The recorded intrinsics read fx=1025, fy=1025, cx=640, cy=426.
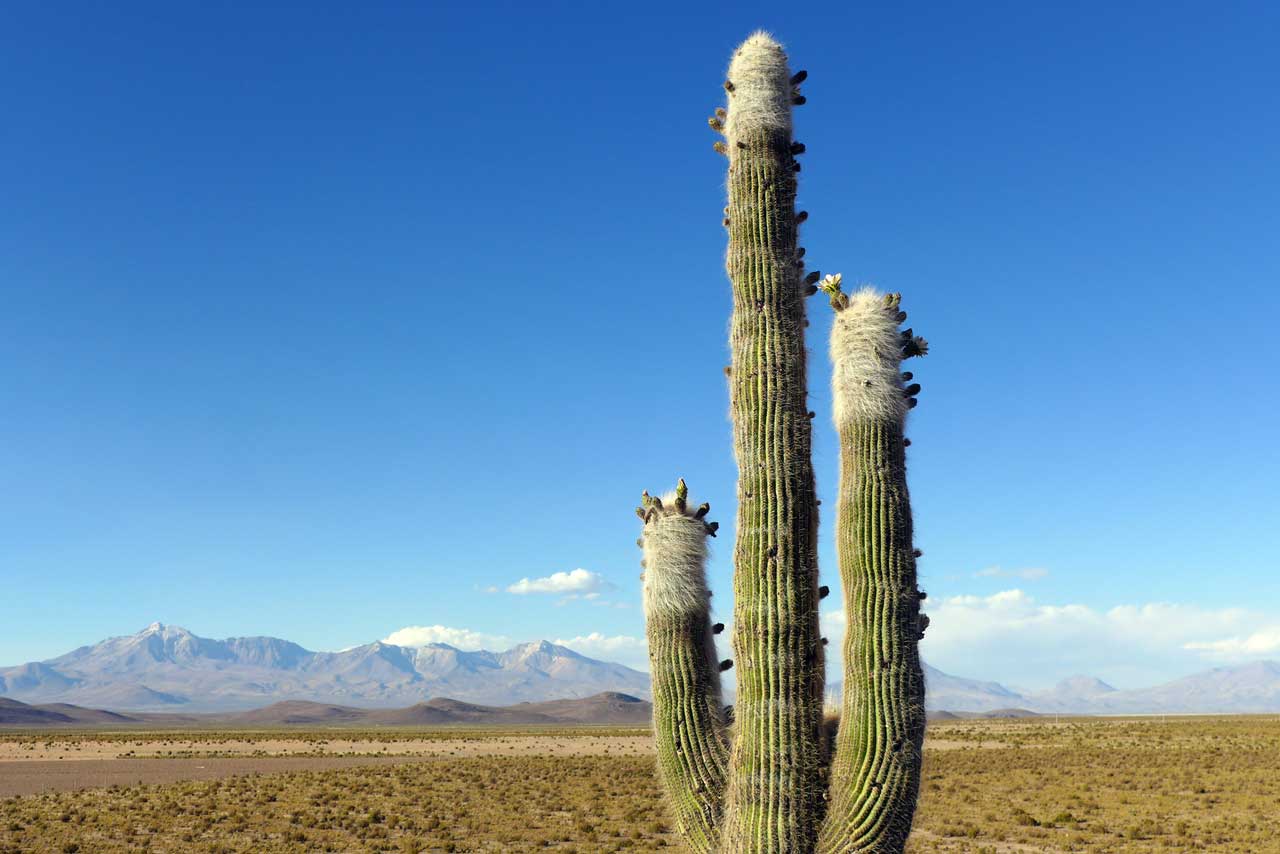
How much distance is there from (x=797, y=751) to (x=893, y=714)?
720mm

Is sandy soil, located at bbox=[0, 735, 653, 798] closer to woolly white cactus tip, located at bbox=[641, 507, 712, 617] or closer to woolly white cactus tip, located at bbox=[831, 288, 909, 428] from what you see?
woolly white cactus tip, located at bbox=[641, 507, 712, 617]

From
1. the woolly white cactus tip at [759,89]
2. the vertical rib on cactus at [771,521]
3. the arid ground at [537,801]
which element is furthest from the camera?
the arid ground at [537,801]

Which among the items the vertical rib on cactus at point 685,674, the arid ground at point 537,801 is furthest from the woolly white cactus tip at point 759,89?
the arid ground at point 537,801

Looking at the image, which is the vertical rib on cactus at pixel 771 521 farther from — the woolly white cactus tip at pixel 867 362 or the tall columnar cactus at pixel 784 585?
the woolly white cactus tip at pixel 867 362

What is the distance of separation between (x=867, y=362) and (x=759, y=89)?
2510 millimetres

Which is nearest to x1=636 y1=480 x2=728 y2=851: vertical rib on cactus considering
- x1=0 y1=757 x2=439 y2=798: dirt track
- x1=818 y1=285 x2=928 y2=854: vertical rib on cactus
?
x1=818 y1=285 x2=928 y2=854: vertical rib on cactus

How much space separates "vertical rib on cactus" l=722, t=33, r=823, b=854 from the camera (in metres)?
7.21

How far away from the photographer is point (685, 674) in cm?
795

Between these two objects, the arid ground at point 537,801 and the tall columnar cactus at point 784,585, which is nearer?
the tall columnar cactus at point 784,585

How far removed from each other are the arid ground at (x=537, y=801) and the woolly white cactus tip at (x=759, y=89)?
65.7ft

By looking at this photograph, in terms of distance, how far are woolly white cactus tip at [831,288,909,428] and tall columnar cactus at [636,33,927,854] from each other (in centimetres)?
1

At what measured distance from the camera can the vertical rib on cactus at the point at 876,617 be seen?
7.08m

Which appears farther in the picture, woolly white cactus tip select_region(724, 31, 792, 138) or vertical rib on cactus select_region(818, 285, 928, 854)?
woolly white cactus tip select_region(724, 31, 792, 138)

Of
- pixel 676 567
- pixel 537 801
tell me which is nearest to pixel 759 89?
pixel 676 567
